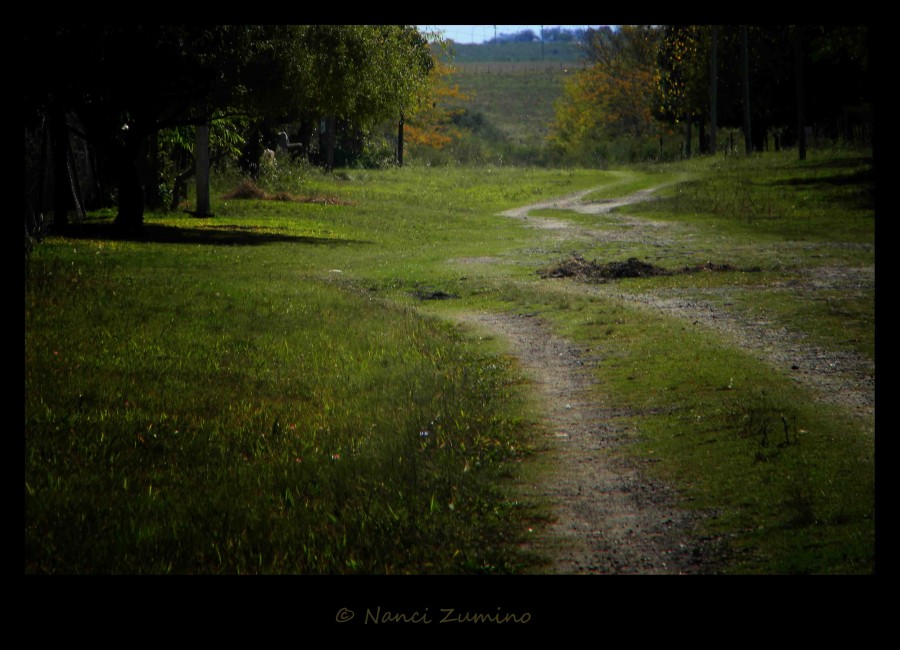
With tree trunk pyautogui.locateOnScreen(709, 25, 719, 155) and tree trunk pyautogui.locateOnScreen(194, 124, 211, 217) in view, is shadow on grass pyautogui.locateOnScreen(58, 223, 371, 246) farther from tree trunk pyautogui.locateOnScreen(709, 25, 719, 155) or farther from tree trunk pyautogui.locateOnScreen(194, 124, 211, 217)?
tree trunk pyautogui.locateOnScreen(709, 25, 719, 155)

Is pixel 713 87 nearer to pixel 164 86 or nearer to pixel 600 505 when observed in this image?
pixel 164 86

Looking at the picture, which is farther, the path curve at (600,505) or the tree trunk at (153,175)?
the tree trunk at (153,175)

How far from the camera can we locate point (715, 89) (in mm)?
49656

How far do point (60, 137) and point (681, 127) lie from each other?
60466 mm

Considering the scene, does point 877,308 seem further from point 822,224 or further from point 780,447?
point 822,224

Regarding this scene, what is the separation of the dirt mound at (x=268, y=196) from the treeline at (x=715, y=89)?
16.6m

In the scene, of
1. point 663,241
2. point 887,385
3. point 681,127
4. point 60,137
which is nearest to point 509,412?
point 887,385

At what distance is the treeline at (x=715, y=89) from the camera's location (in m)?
40.7

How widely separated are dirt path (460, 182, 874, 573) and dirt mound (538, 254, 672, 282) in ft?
5.54

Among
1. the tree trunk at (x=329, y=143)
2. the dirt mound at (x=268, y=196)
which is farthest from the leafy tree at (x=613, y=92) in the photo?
the dirt mound at (x=268, y=196)

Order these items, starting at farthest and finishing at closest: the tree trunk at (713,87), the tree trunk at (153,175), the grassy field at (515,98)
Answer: the grassy field at (515,98)
the tree trunk at (713,87)
the tree trunk at (153,175)

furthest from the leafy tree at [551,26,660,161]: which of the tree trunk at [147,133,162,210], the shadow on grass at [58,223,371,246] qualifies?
the shadow on grass at [58,223,371,246]

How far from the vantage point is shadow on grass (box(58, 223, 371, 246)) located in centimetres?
2123

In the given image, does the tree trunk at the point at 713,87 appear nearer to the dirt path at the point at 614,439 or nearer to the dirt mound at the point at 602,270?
the dirt mound at the point at 602,270
